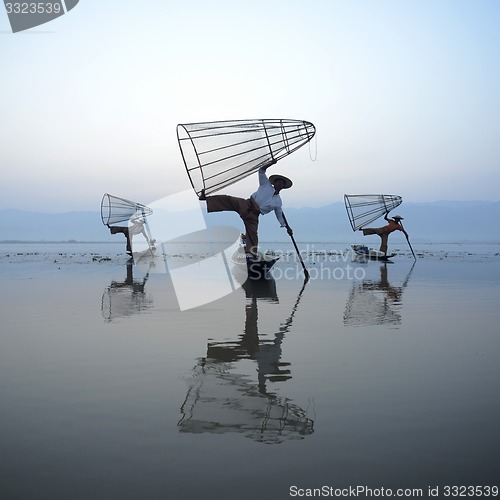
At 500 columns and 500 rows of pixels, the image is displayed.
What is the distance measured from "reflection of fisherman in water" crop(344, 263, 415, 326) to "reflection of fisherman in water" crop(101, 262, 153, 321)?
391 cm

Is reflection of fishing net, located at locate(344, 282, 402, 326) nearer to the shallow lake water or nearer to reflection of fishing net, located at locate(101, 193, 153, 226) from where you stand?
the shallow lake water

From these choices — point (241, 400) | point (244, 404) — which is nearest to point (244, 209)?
point (241, 400)

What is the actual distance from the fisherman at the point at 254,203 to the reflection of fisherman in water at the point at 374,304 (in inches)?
140

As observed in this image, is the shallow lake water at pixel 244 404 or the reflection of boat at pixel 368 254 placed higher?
the shallow lake water at pixel 244 404

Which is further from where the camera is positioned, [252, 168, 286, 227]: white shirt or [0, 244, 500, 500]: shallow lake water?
[252, 168, 286, 227]: white shirt

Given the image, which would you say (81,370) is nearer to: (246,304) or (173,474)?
(173,474)

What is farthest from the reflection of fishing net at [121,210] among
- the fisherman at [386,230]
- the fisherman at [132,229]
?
the fisherman at [386,230]

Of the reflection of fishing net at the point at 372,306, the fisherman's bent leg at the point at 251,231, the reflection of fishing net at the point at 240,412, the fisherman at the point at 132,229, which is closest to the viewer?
the reflection of fishing net at the point at 240,412

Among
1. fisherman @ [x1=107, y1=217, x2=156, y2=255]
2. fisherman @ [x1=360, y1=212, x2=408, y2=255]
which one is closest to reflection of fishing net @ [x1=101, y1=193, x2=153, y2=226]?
fisherman @ [x1=107, y1=217, x2=156, y2=255]

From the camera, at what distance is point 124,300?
1087 cm

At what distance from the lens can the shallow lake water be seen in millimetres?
2766

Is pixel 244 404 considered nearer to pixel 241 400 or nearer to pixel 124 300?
pixel 241 400

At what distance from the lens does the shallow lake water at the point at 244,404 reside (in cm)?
277

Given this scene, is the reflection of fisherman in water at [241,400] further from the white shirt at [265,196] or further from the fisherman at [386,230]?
A: the fisherman at [386,230]
